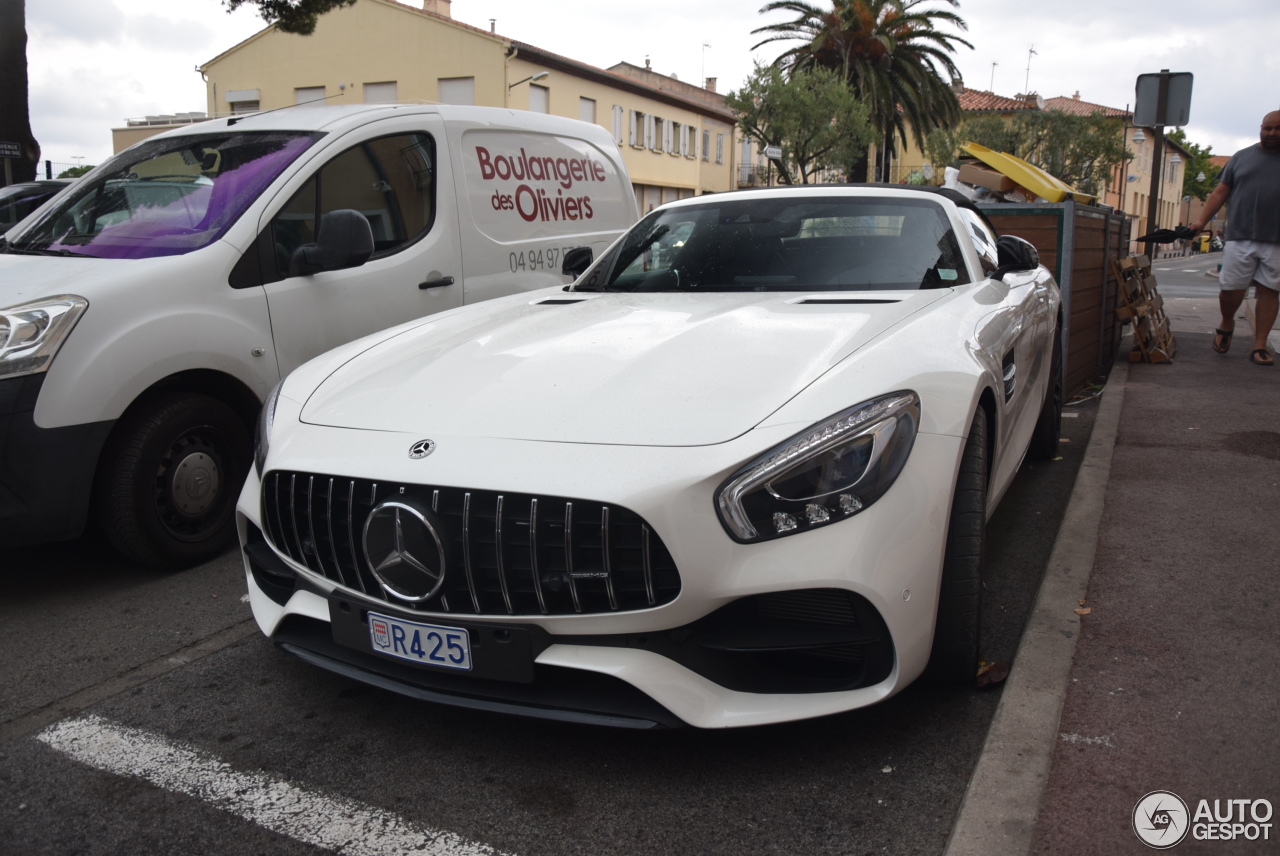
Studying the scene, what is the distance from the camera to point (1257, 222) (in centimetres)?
802

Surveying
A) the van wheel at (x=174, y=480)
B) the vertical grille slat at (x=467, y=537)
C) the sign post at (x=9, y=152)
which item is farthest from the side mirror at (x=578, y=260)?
the sign post at (x=9, y=152)

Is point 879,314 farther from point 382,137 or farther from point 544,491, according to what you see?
point 382,137

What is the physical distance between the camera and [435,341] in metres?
3.21

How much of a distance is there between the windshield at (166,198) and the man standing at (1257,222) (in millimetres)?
6676

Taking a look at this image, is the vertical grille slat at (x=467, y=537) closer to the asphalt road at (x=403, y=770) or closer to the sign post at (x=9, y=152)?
the asphalt road at (x=403, y=770)

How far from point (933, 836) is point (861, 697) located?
309mm

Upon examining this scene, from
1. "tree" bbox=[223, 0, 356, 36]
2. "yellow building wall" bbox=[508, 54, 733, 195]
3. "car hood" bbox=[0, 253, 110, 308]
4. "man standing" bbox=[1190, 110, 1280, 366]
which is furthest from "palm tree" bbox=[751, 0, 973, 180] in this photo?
Result: "car hood" bbox=[0, 253, 110, 308]

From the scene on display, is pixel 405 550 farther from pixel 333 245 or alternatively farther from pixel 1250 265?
pixel 1250 265

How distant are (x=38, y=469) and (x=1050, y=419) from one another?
4423 millimetres

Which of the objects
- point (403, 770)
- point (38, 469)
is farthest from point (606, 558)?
point (38, 469)

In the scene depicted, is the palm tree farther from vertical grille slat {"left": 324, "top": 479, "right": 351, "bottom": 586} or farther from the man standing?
vertical grille slat {"left": 324, "top": 479, "right": 351, "bottom": 586}

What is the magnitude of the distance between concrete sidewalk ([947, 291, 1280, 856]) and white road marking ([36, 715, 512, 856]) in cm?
113

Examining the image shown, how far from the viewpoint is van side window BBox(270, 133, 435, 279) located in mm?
4402
